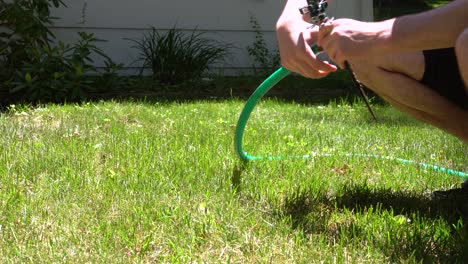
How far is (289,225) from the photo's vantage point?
2.02m

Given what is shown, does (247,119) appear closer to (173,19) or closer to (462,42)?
(462,42)

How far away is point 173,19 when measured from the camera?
6723 mm

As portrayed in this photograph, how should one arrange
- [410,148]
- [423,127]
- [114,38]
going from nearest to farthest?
[410,148] → [423,127] → [114,38]

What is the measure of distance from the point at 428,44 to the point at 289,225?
0.77 metres

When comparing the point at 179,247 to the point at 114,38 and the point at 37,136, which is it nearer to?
the point at 37,136

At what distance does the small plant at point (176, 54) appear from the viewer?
617 centimetres

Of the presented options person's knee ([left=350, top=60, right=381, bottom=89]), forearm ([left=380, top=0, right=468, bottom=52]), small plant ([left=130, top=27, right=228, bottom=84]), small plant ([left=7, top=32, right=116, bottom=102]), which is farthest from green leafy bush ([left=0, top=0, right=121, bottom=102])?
forearm ([left=380, top=0, right=468, bottom=52])

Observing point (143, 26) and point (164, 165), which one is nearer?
point (164, 165)

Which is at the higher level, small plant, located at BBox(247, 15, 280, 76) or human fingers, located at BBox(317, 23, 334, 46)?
human fingers, located at BBox(317, 23, 334, 46)

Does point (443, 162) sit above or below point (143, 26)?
below

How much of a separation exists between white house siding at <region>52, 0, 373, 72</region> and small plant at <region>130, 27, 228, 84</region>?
0.10 metres

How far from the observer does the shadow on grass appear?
1.83 metres

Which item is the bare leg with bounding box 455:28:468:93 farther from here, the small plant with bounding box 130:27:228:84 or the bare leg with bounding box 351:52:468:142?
the small plant with bounding box 130:27:228:84

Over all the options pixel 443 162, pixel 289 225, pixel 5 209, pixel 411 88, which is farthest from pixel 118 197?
pixel 443 162
